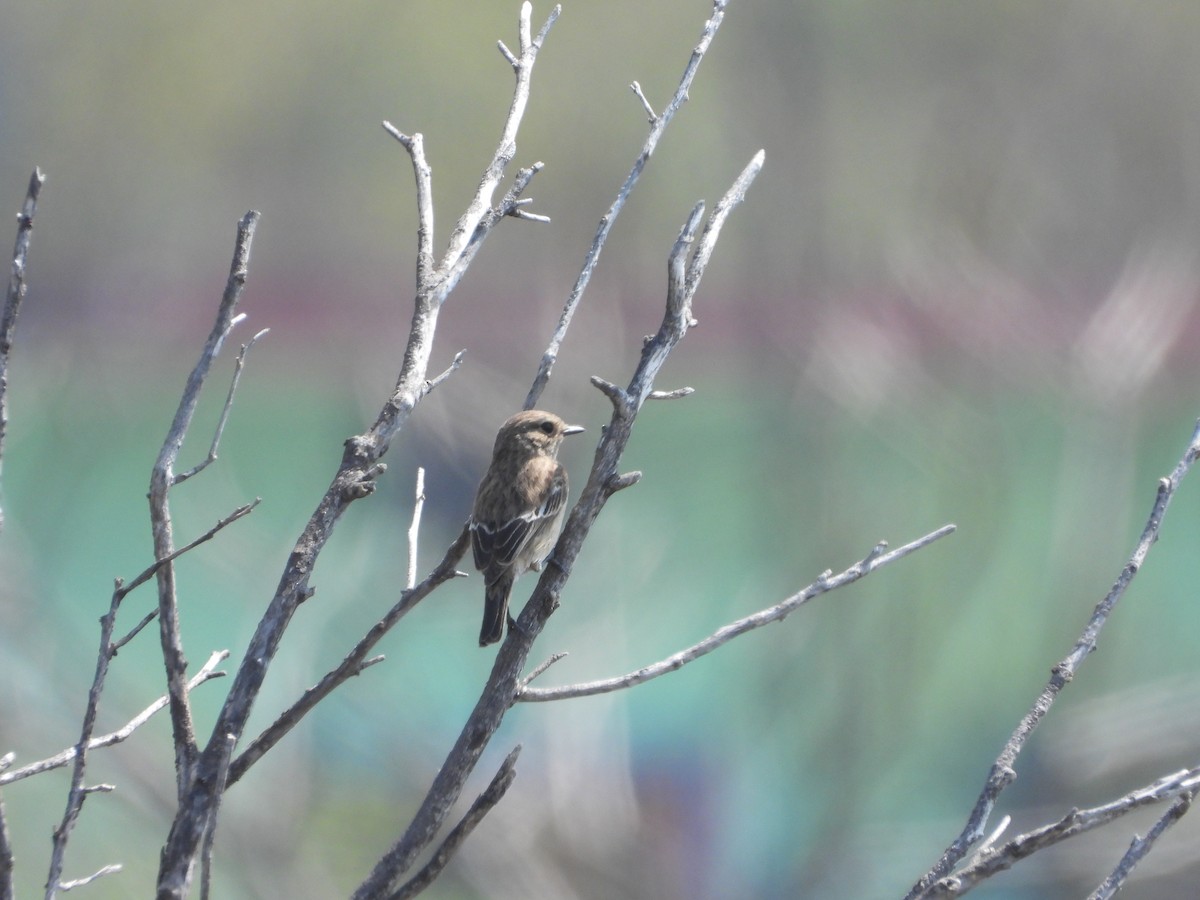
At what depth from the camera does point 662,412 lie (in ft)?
16.9

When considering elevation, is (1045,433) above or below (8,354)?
above

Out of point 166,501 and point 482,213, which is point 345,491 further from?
point 482,213

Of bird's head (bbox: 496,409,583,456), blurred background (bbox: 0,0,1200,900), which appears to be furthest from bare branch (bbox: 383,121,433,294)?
blurred background (bbox: 0,0,1200,900)

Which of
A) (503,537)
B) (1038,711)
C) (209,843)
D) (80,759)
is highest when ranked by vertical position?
(503,537)

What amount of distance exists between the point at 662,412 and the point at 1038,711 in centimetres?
339

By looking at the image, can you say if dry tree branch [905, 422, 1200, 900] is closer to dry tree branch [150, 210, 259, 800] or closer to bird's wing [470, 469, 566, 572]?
dry tree branch [150, 210, 259, 800]

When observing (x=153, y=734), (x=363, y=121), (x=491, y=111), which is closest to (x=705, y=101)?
(x=491, y=111)

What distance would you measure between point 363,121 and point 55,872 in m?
4.10

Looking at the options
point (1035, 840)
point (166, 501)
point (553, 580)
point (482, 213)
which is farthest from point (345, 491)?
point (1035, 840)

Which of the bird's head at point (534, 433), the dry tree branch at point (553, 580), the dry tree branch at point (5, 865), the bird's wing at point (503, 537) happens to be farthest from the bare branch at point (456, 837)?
the bird's head at point (534, 433)

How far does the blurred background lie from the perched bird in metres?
1.02

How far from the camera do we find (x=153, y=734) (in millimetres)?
4781

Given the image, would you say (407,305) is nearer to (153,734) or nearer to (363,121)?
(363,121)

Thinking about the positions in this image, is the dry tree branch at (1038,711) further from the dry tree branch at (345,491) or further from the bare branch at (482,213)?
the bare branch at (482,213)
